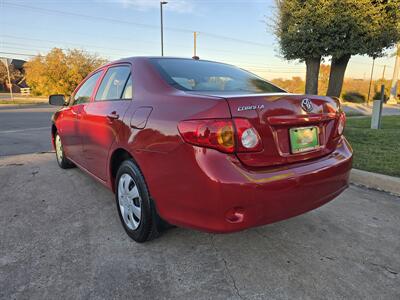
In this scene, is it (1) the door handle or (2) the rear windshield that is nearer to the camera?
(2) the rear windshield

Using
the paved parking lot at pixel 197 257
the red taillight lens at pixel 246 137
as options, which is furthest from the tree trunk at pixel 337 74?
the red taillight lens at pixel 246 137

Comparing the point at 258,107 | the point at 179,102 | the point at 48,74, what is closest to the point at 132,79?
the point at 179,102

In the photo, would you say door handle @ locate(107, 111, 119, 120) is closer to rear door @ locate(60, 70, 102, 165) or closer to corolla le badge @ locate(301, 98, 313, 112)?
rear door @ locate(60, 70, 102, 165)

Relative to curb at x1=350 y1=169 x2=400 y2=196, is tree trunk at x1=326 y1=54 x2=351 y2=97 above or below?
above

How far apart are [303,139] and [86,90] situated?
2789 millimetres

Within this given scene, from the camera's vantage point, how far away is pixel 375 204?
10.8ft

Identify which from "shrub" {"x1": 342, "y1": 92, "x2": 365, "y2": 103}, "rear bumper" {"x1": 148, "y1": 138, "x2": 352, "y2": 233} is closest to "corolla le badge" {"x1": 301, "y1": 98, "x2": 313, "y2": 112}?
"rear bumper" {"x1": 148, "y1": 138, "x2": 352, "y2": 233}

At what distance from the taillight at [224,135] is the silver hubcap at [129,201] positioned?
2.77 feet

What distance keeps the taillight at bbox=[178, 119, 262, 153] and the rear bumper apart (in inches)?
2.1

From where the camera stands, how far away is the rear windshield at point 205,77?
93.0 inches

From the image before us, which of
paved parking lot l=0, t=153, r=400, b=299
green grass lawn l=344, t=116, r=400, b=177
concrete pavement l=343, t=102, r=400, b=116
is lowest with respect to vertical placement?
concrete pavement l=343, t=102, r=400, b=116

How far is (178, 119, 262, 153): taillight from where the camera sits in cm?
172

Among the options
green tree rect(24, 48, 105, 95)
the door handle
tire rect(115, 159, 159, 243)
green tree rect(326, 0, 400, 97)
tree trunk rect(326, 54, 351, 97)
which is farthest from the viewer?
green tree rect(24, 48, 105, 95)

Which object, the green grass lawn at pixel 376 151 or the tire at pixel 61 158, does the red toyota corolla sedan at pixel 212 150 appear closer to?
the tire at pixel 61 158
